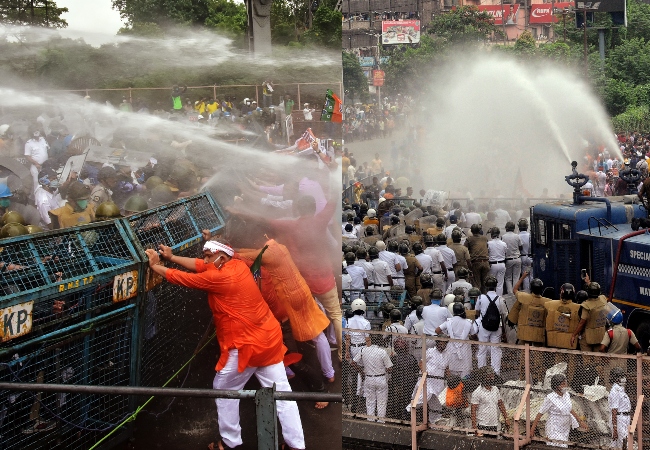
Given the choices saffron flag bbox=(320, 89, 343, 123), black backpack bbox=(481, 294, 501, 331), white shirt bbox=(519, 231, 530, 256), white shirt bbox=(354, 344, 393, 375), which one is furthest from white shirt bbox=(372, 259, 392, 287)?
saffron flag bbox=(320, 89, 343, 123)

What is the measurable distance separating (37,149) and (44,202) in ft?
0.75

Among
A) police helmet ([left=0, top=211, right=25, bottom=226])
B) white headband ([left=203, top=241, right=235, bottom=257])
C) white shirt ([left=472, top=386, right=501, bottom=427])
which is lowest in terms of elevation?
white shirt ([left=472, top=386, right=501, bottom=427])

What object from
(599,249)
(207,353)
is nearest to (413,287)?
(599,249)

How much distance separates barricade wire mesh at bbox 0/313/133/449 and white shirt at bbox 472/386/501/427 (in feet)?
13.5

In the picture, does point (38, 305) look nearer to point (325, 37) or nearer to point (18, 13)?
point (18, 13)

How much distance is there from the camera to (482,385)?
7035mm

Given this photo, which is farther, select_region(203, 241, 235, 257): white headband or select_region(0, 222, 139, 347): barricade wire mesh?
select_region(203, 241, 235, 257): white headband

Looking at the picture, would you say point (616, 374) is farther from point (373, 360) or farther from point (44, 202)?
point (44, 202)

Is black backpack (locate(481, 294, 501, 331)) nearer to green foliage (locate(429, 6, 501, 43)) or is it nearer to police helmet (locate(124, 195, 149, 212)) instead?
police helmet (locate(124, 195, 149, 212))

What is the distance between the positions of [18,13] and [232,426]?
6.55ft

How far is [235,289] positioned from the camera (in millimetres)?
3459

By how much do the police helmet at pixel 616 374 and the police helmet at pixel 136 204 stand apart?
442 cm

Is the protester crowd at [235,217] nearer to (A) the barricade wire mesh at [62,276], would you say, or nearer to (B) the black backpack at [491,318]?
(A) the barricade wire mesh at [62,276]

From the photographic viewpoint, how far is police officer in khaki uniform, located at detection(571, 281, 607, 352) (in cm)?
743
